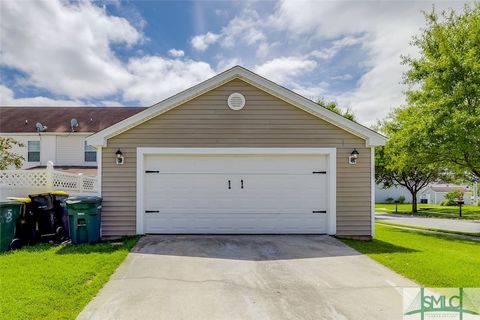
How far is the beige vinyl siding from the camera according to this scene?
7.79 meters

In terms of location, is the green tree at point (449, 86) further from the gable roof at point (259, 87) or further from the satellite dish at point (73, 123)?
the satellite dish at point (73, 123)

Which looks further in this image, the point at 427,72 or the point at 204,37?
the point at 427,72

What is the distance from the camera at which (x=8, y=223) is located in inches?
257

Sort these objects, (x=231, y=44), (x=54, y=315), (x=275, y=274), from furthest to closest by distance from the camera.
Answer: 1. (x=231, y=44)
2. (x=275, y=274)
3. (x=54, y=315)

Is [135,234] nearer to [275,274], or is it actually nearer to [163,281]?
[163,281]

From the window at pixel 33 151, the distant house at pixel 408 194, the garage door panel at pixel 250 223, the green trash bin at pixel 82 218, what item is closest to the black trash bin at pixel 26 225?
the green trash bin at pixel 82 218

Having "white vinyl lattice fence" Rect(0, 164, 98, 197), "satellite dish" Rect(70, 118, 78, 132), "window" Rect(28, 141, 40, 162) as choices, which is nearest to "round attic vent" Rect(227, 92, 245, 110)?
"white vinyl lattice fence" Rect(0, 164, 98, 197)

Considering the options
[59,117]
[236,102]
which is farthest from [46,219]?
[59,117]

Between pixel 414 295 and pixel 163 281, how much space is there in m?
3.56

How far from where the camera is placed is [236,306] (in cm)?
369

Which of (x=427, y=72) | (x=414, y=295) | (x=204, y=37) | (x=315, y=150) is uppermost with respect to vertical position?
(x=204, y=37)

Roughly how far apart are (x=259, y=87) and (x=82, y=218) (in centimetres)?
533

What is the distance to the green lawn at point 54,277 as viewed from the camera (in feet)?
11.5

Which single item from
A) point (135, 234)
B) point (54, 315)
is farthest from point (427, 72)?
point (54, 315)
